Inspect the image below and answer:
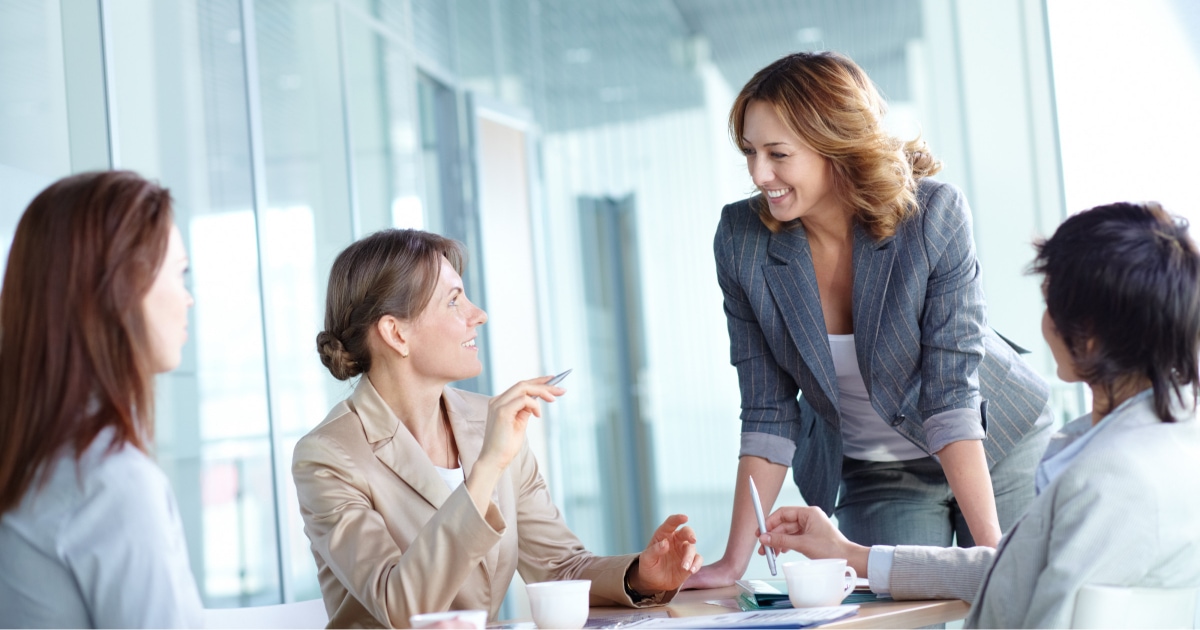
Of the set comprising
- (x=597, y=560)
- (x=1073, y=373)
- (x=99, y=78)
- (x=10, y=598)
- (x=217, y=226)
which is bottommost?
(x=597, y=560)

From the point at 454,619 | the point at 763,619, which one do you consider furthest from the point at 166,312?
the point at 763,619

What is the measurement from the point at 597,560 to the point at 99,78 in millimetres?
2055

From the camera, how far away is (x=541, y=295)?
19.8ft

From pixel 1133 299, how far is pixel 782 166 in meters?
0.86

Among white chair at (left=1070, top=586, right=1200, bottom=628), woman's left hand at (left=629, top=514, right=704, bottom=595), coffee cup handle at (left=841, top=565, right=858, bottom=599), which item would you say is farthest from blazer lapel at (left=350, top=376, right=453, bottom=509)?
white chair at (left=1070, top=586, right=1200, bottom=628)

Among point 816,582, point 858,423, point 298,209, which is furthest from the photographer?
point 298,209

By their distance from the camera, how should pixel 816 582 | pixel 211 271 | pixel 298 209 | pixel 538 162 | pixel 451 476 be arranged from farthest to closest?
pixel 538 162, pixel 298 209, pixel 211 271, pixel 451 476, pixel 816 582

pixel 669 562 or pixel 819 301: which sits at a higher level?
pixel 819 301

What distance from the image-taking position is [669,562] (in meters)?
1.76

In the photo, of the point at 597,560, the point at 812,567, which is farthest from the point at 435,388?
the point at 812,567

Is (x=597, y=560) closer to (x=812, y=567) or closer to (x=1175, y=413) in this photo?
(x=812, y=567)

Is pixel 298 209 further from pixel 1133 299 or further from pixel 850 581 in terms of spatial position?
pixel 1133 299

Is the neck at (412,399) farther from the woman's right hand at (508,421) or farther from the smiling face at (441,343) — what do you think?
the woman's right hand at (508,421)

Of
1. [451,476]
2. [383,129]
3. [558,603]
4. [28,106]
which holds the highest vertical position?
[383,129]
